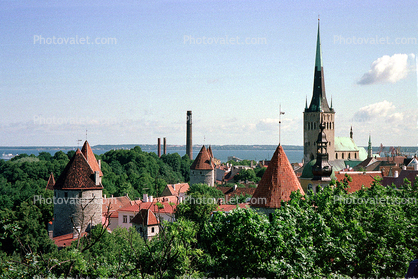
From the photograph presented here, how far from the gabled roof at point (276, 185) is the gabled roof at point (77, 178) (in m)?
18.3

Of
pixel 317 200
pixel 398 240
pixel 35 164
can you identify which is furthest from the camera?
pixel 35 164

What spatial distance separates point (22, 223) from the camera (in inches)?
1305

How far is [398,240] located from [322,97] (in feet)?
261

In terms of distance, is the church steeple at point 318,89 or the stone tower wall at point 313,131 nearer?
the church steeple at point 318,89

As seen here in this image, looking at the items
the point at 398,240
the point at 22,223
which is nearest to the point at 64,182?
the point at 22,223

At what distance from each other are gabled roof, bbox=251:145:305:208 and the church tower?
71.7m

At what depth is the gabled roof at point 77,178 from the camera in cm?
3503

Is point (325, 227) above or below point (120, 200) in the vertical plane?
above

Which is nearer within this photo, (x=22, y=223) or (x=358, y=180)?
(x=22, y=223)

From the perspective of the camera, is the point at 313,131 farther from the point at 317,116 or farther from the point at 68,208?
the point at 68,208

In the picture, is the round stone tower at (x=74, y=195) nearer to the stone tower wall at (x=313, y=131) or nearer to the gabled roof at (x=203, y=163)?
the gabled roof at (x=203, y=163)

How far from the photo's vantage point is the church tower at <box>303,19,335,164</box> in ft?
301

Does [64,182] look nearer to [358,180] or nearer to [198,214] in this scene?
[198,214]

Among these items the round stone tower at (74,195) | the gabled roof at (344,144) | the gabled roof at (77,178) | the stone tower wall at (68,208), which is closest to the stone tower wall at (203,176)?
the round stone tower at (74,195)
